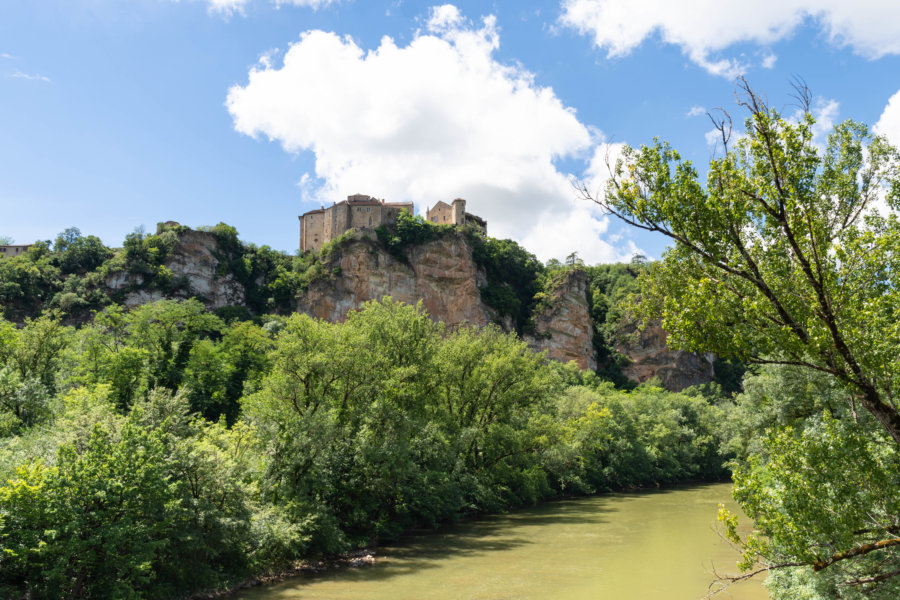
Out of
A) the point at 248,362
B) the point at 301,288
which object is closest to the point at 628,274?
the point at 301,288

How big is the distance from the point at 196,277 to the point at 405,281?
28526 millimetres

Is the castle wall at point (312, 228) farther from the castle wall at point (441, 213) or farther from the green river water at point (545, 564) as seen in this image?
the green river water at point (545, 564)

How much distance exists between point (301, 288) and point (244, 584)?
6681 centimetres

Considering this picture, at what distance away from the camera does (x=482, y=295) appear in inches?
3391

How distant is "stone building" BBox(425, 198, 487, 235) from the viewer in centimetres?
9606

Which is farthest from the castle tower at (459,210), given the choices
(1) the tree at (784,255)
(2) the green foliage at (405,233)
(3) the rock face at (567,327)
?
(1) the tree at (784,255)

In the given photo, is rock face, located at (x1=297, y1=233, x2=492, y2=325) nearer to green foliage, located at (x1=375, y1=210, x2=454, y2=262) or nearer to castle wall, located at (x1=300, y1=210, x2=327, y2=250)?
green foliage, located at (x1=375, y1=210, x2=454, y2=262)

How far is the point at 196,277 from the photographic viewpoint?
257ft

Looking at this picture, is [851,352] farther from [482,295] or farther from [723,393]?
[723,393]

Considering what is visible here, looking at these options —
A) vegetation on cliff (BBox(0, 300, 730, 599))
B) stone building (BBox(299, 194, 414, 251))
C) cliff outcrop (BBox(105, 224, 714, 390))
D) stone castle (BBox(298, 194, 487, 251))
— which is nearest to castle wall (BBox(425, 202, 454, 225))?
stone castle (BBox(298, 194, 487, 251))

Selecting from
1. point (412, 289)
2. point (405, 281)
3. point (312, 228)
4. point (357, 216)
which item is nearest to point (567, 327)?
point (412, 289)

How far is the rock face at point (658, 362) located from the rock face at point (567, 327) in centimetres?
751

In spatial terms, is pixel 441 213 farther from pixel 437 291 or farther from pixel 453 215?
pixel 437 291

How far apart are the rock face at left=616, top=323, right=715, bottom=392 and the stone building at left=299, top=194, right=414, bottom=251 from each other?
43157mm
